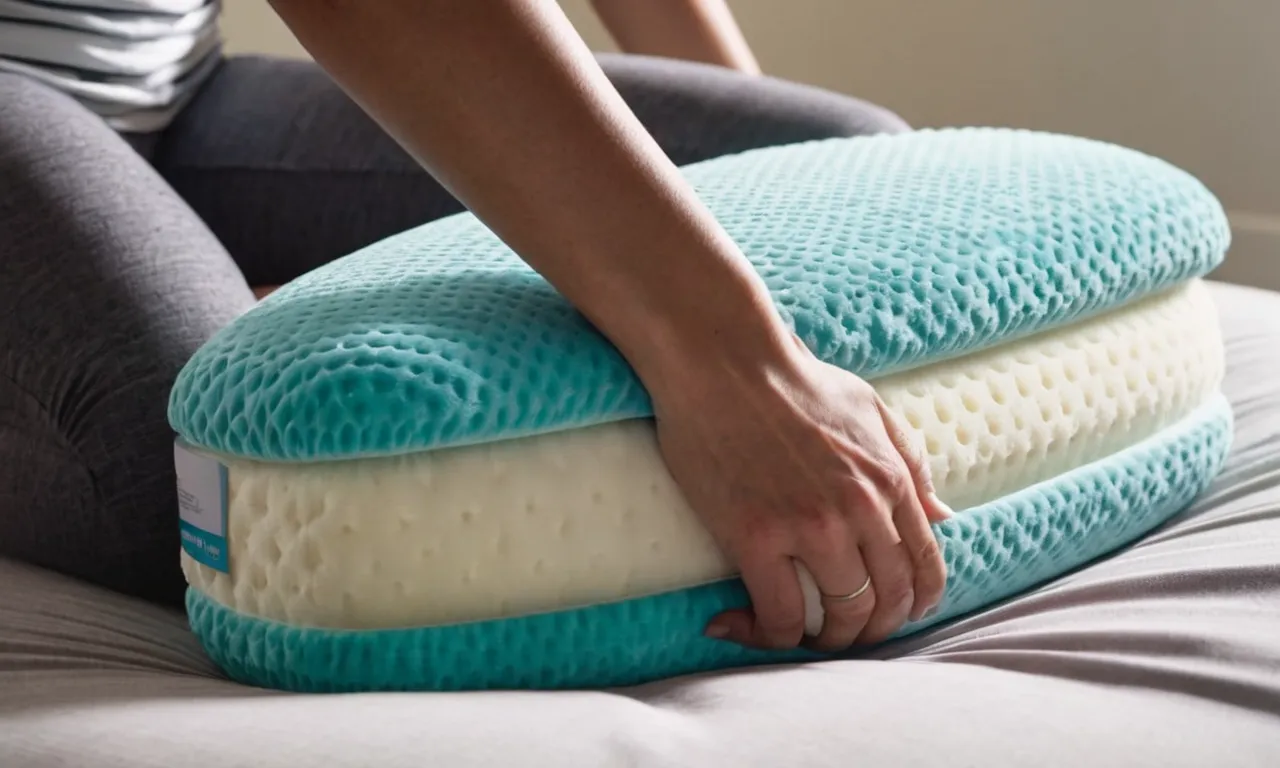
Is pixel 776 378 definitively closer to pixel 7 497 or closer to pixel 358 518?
pixel 358 518

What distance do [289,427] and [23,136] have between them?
422mm

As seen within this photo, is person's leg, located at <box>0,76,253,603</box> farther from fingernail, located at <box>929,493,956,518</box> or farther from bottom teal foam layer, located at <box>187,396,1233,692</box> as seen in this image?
fingernail, located at <box>929,493,956,518</box>

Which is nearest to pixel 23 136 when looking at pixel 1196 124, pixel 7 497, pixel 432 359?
pixel 7 497

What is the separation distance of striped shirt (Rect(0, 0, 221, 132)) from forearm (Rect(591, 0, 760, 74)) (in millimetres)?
462

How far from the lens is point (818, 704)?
507mm

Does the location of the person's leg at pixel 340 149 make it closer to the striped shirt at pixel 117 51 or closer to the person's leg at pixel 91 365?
the striped shirt at pixel 117 51

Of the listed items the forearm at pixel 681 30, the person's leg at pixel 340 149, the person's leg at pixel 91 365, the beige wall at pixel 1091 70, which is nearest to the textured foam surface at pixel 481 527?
the person's leg at pixel 91 365

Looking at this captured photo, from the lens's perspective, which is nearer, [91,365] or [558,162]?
[558,162]

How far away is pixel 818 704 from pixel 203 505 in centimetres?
28

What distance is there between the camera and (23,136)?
802 millimetres

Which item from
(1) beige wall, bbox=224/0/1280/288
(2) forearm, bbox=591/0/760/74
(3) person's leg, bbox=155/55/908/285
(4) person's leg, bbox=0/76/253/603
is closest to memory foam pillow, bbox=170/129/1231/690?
(4) person's leg, bbox=0/76/253/603

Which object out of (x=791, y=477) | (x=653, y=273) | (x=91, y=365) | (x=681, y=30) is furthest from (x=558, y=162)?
(x=681, y=30)

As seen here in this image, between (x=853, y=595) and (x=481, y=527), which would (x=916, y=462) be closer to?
(x=853, y=595)

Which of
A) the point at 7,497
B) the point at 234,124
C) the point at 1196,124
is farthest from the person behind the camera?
the point at 1196,124
